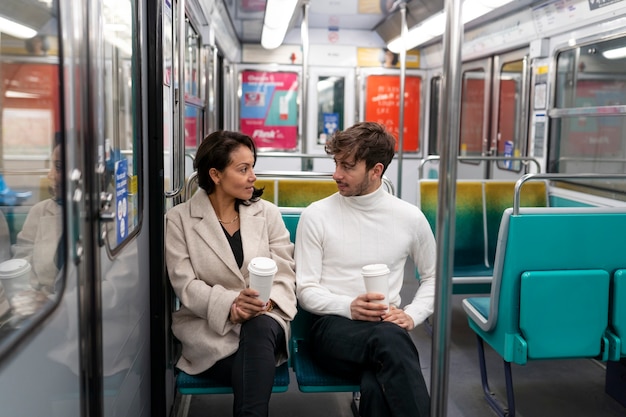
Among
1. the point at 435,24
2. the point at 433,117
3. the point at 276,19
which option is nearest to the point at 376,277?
the point at 276,19

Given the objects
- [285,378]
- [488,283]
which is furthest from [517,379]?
[285,378]

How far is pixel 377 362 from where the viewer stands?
2.28 m

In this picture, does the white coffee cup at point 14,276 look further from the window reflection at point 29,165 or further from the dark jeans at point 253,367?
the dark jeans at point 253,367

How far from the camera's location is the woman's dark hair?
259cm

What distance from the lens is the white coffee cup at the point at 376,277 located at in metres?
2.13

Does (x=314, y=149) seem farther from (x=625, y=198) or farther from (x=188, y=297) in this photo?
(x=188, y=297)

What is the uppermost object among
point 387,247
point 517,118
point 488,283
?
point 517,118

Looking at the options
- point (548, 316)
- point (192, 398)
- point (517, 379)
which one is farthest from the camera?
point (517, 379)

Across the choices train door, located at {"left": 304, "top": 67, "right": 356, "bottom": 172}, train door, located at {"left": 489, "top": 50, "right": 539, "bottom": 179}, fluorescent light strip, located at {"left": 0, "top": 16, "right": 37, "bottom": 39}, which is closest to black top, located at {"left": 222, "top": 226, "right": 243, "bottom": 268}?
fluorescent light strip, located at {"left": 0, "top": 16, "right": 37, "bottom": 39}

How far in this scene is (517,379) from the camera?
142 inches

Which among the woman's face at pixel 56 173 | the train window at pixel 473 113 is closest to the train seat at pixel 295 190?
the train window at pixel 473 113

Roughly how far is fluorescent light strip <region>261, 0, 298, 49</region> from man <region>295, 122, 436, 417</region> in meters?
3.12

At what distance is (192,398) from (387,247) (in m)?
1.45

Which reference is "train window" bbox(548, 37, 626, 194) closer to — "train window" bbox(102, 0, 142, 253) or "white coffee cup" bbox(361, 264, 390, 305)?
"white coffee cup" bbox(361, 264, 390, 305)
